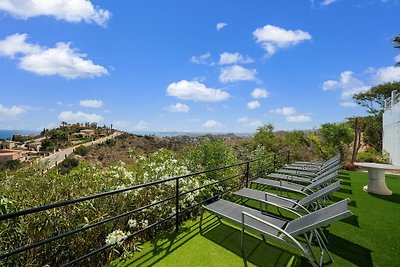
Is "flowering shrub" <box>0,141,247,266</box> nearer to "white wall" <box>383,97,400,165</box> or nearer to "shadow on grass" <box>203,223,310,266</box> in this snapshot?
"shadow on grass" <box>203,223,310,266</box>

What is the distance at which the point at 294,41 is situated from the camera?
1351 cm

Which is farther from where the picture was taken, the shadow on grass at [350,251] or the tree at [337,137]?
the tree at [337,137]

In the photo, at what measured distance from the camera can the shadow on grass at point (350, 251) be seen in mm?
2993

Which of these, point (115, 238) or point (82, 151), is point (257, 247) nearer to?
point (115, 238)

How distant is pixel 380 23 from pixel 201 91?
13.2 metres

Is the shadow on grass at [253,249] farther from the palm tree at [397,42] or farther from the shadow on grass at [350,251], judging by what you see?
the palm tree at [397,42]

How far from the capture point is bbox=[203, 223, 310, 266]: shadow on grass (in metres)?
2.98

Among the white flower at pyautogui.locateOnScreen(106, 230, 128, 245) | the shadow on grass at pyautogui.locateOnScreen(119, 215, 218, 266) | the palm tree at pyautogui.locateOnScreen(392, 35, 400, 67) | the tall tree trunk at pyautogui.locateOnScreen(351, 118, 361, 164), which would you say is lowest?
the shadow on grass at pyautogui.locateOnScreen(119, 215, 218, 266)

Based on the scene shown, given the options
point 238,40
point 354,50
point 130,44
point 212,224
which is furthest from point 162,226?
point 354,50

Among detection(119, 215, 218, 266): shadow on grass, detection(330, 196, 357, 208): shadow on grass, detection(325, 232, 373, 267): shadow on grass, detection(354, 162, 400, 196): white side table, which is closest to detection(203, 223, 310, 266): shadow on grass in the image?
detection(119, 215, 218, 266): shadow on grass

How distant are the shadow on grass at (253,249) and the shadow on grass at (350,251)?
0.57 metres

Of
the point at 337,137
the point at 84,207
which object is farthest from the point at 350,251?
the point at 337,137

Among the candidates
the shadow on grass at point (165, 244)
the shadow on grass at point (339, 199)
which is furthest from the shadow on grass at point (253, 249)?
the shadow on grass at point (339, 199)

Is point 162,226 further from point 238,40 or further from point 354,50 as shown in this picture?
point 354,50
